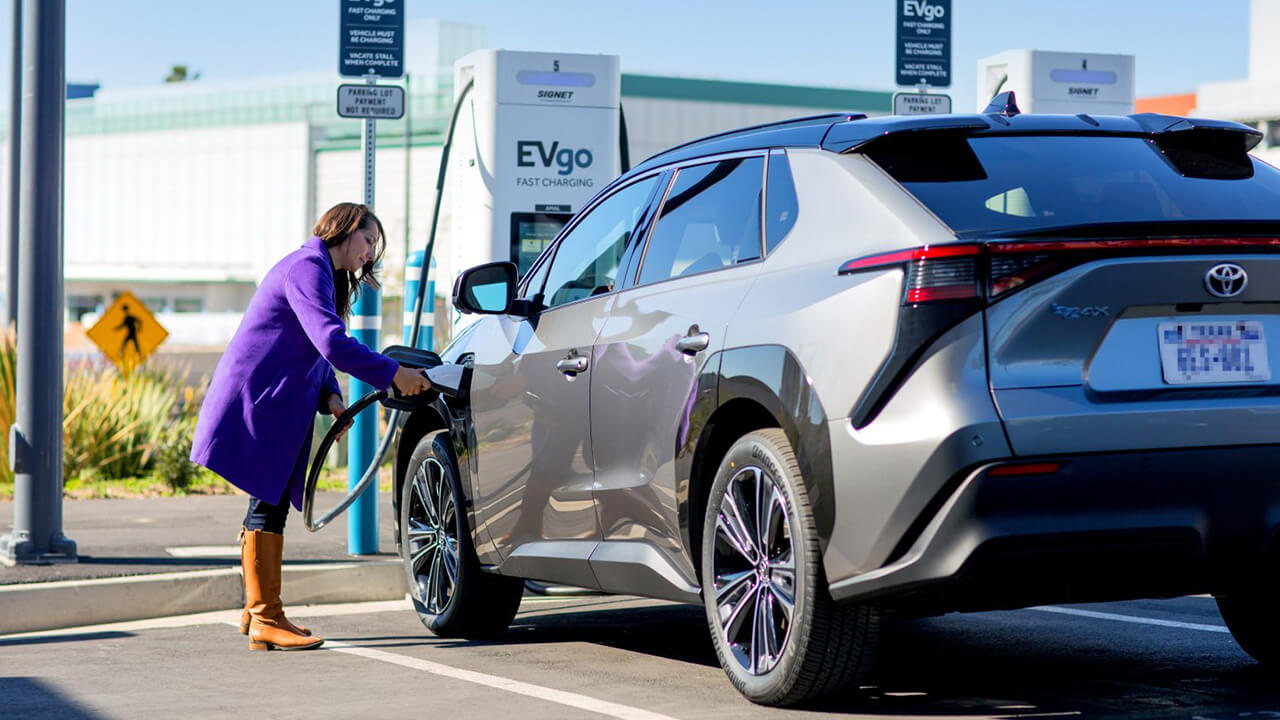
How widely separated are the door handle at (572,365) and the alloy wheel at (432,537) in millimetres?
1130

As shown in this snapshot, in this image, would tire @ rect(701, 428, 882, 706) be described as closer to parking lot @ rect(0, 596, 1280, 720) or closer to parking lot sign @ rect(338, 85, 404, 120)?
parking lot @ rect(0, 596, 1280, 720)

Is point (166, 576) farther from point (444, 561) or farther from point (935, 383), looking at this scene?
point (935, 383)

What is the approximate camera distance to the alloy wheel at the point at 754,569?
16.6 feet

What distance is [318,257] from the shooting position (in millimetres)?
7148

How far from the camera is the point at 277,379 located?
7.11 m

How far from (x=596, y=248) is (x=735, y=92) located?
82.9 m

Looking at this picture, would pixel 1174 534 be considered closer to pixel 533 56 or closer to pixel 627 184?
pixel 627 184

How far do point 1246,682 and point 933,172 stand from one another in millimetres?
2047

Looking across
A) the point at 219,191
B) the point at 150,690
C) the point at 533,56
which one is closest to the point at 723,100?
the point at 219,191

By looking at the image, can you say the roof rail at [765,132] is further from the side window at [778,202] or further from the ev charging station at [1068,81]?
the ev charging station at [1068,81]

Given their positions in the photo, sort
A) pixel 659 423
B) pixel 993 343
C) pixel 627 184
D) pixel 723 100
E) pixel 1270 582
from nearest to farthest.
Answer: pixel 993 343 → pixel 1270 582 → pixel 659 423 → pixel 627 184 → pixel 723 100

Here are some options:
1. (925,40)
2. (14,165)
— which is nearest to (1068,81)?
(925,40)

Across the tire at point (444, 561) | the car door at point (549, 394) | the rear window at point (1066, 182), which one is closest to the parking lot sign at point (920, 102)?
the tire at point (444, 561)

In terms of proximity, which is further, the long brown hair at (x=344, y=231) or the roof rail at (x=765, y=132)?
the long brown hair at (x=344, y=231)
